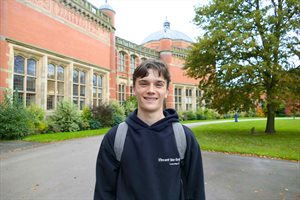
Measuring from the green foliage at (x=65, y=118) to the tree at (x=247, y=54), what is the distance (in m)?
8.00

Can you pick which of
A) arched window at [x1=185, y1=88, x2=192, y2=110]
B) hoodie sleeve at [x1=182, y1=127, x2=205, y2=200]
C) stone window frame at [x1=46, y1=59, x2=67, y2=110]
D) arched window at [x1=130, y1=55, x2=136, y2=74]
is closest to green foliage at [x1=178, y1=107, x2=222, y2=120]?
arched window at [x1=185, y1=88, x2=192, y2=110]

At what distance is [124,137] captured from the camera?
158 centimetres

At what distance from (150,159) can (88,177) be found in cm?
356

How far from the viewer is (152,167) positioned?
1.51m

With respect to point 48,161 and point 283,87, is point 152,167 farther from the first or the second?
point 283,87

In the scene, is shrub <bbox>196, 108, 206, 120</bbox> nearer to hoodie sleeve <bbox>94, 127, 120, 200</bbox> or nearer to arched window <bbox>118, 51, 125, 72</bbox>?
arched window <bbox>118, 51, 125, 72</bbox>

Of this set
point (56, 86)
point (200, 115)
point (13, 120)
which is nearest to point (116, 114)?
point (56, 86)

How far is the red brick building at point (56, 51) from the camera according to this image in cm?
1179

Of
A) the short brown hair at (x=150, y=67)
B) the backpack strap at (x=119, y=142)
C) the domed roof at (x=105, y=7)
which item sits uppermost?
the domed roof at (x=105, y=7)

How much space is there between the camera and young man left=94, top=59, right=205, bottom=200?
1.52 metres

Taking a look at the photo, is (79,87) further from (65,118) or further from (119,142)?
(119,142)

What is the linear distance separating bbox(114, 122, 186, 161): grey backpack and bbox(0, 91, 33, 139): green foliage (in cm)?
Result: 990

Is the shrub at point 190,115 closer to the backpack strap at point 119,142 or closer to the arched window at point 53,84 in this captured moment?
the arched window at point 53,84

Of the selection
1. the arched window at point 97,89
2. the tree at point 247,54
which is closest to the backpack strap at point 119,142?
the tree at point 247,54
